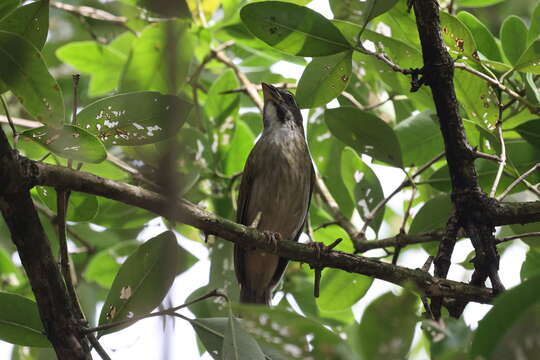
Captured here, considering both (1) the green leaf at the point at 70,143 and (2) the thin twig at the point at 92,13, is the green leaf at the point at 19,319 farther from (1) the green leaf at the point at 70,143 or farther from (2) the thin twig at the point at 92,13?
(2) the thin twig at the point at 92,13

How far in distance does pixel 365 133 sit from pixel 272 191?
1839mm

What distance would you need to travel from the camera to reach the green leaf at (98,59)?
5230 millimetres

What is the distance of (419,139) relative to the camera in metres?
4.06

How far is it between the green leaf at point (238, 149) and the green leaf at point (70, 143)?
2021mm

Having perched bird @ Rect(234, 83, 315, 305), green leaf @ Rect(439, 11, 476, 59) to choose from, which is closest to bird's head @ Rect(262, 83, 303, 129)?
perched bird @ Rect(234, 83, 315, 305)

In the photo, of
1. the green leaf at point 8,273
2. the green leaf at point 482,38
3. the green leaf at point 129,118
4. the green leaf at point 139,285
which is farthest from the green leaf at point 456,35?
the green leaf at point 8,273

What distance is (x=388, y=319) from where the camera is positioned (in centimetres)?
135

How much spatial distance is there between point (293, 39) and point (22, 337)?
1756 millimetres

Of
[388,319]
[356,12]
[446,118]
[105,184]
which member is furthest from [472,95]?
[388,319]

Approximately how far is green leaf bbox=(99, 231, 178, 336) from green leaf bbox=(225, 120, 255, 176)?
5.44 feet

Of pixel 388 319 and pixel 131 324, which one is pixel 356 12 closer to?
pixel 131 324

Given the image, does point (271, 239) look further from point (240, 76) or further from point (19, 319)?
point (240, 76)

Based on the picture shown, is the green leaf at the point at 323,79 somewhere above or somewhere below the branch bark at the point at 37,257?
above

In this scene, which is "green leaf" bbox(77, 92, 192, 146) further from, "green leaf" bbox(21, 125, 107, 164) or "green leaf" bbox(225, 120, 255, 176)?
"green leaf" bbox(225, 120, 255, 176)
